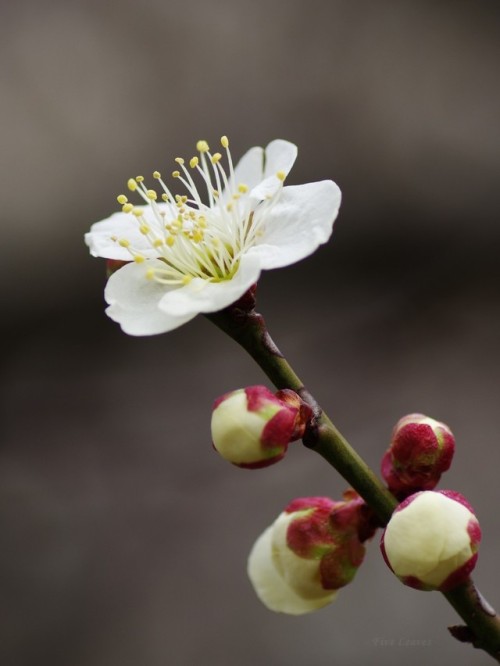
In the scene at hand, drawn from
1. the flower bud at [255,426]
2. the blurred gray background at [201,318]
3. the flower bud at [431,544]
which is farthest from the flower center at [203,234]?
the blurred gray background at [201,318]

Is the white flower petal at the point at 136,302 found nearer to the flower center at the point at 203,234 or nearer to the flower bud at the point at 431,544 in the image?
the flower center at the point at 203,234

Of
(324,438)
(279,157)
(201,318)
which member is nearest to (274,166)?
(279,157)

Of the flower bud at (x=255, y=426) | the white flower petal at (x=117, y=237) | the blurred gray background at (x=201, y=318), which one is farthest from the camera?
the blurred gray background at (x=201, y=318)

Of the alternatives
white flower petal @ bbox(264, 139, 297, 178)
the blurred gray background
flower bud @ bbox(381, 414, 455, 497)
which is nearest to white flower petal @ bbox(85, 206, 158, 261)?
white flower petal @ bbox(264, 139, 297, 178)

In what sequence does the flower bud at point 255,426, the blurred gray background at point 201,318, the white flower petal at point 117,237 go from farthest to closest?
the blurred gray background at point 201,318 → the white flower petal at point 117,237 → the flower bud at point 255,426

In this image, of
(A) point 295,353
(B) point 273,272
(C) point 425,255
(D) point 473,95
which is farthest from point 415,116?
(A) point 295,353

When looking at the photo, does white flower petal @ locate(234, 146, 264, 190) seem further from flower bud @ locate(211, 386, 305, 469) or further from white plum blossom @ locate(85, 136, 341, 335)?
flower bud @ locate(211, 386, 305, 469)
